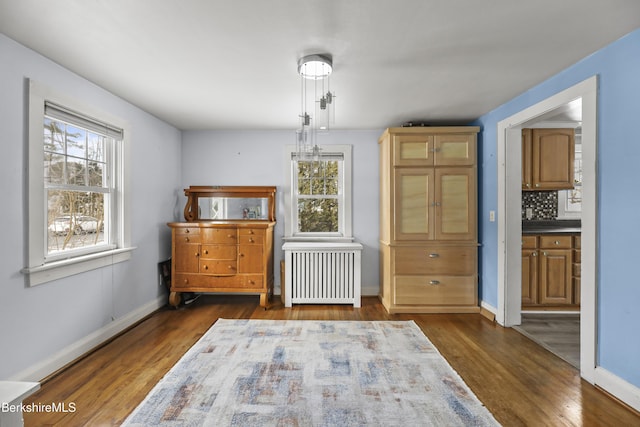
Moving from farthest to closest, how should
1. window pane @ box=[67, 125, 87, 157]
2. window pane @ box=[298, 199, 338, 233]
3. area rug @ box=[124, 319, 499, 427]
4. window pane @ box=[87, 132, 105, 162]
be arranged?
window pane @ box=[298, 199, 338, 233] → window pane @ box=[87, 132, 105, 162] → window pane @ box=[67, 125, 87, 157] → area rug @ box=[124, 319, 499, 427]

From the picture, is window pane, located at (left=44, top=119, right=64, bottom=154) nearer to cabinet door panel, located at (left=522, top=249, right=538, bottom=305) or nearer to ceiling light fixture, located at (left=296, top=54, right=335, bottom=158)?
ceiling light fixture, located at (left=296, top=54, right=335, bottom=158)

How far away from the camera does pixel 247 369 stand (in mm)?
2539

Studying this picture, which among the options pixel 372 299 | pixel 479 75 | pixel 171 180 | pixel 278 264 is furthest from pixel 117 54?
A: pixel 372 299

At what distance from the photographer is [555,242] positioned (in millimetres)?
3938

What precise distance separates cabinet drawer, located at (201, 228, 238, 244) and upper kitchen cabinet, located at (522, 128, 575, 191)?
11.7 feet

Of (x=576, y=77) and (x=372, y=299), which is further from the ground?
(x=576, y=77)

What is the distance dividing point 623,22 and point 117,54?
3.19 meters

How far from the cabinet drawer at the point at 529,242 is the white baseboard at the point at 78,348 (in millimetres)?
4348

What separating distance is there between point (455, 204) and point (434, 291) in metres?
1.04

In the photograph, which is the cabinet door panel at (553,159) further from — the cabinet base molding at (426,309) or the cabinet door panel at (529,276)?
the cabinet base molding at (426,309)

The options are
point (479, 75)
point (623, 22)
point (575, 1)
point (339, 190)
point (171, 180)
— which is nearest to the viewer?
point (575, 1)

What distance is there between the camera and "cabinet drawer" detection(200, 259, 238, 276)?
410 centimetres

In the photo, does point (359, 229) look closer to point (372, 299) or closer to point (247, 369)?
point (372, 299)

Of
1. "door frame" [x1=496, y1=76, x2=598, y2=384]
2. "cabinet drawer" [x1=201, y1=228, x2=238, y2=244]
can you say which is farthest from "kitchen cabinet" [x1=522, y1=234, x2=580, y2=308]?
"cabinet drawer" [x1=201, y1=228, x2=238, y2=244]
